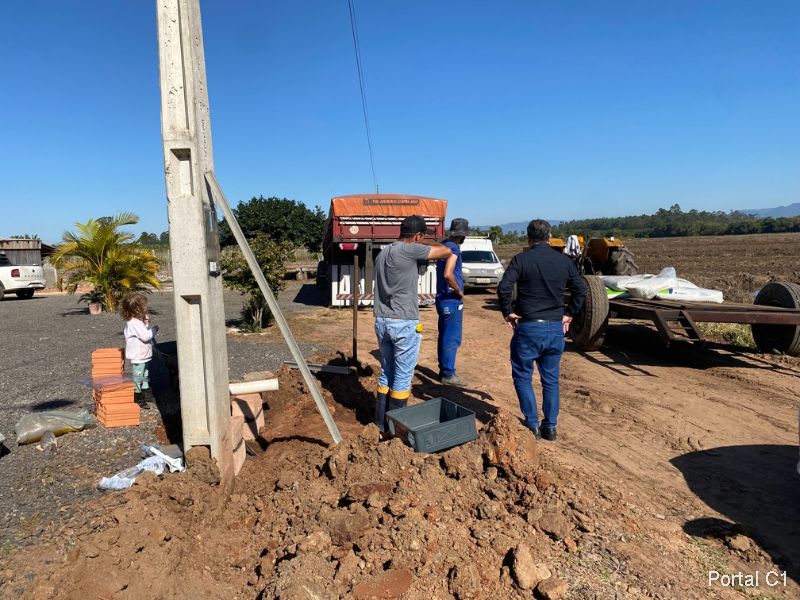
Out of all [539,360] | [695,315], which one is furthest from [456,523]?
[695,315]

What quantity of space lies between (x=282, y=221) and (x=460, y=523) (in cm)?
3821

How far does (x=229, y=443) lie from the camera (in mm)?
3988

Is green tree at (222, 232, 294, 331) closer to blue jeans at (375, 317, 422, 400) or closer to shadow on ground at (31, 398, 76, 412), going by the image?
shadow on ground at (31, 398, 76, 412)

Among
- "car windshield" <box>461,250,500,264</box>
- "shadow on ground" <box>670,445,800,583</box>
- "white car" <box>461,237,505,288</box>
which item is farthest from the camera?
"car windshield" <box>461,250,500,264</box>

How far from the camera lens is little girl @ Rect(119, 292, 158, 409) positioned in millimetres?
5168

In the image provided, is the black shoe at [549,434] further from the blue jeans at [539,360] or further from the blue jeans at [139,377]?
the blue jeans at [139,377]

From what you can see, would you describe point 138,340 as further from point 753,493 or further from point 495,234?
point 495,234

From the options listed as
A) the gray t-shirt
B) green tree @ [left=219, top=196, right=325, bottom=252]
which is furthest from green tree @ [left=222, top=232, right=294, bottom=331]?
green tree @ [left=219, top=196, right=325, bottom=252]

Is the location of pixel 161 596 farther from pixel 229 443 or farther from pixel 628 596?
pixel 628 596

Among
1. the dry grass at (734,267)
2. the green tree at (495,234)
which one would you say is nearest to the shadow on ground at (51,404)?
the dry grass at (734,267)

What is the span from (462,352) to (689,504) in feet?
17.0

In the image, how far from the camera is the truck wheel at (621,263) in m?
11.5

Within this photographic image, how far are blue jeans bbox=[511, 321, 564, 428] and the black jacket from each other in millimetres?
103

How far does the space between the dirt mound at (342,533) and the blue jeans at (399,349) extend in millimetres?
670
